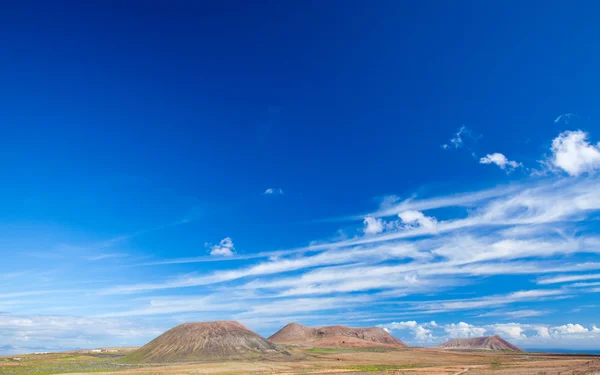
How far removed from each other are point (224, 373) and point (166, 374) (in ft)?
53.8

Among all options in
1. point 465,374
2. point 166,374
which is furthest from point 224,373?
point 465,374

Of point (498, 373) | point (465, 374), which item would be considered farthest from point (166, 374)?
point (498, 373)

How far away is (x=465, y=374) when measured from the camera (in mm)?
99062

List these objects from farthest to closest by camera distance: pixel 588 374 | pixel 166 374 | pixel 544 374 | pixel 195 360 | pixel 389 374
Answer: pixel 195 360 → pixel 166 374 → pixel 389 374 → pixel 544 374 → pixel 588 374

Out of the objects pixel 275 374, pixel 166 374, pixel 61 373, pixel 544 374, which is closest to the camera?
pixel 544 374

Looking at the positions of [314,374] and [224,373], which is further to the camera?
[224,373]

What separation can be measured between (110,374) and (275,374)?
51379 millimetres

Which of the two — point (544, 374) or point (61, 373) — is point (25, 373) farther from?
point (544, 374)

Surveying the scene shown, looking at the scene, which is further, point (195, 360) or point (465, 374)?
point (195, 360)

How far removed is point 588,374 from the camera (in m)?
87.5

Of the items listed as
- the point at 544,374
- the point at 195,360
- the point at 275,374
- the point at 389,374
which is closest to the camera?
the point at 544,374

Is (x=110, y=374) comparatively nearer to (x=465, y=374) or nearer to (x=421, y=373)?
(x=421, y=373)

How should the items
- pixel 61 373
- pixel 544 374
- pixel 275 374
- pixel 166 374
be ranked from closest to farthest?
pixel 544 374 < pixel 275 374 < pixel 166 374 < pixel 61 373

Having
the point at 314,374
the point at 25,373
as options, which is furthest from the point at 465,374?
the point at 25,373
